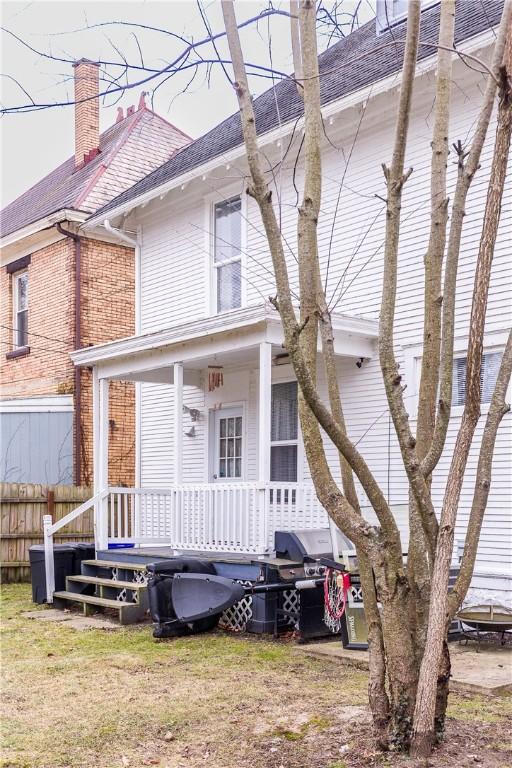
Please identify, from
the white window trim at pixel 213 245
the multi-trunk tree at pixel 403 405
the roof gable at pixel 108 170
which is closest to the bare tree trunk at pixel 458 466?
the multi-trunk tree at pixel 403 405

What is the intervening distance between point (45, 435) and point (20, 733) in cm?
1110

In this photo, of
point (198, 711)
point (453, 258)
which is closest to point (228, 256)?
point (198, 711)

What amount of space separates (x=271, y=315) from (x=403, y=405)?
4741 millimetres

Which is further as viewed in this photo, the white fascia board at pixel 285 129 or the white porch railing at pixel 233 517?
the white porch railing at pixel 233 517

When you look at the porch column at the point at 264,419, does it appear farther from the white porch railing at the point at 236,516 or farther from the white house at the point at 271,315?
the white porch railing at the point at 236,516

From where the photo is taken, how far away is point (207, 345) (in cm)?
1004

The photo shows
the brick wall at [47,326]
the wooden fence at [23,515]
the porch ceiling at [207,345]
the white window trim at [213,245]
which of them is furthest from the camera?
the brick wall at [47,326]

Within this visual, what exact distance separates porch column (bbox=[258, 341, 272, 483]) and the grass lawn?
1.78m

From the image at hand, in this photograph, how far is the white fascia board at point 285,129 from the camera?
8.45m

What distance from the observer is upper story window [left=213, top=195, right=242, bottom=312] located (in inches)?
470

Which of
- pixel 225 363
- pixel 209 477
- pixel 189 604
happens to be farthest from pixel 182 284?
pixel 189 604

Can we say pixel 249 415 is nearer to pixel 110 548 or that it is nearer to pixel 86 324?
pixel 110 548

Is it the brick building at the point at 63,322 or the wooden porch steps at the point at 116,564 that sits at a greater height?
the brick building at the point at 63,322

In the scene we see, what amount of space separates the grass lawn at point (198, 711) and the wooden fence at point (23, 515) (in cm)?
574
